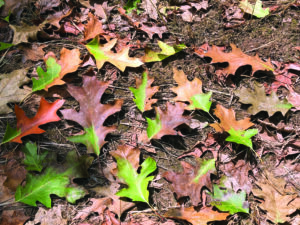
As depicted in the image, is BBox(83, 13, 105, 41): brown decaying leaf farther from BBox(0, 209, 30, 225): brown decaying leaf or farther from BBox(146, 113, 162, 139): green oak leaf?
BBox(0, 209, 30, 225): brown decaying leaf

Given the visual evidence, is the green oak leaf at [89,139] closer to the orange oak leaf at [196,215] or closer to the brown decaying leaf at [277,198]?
the orange oak leaf at [196,215]

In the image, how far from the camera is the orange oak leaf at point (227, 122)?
173cm

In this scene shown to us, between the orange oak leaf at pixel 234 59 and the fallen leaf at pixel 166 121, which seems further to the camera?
the orange oak leaf at pixel 234 59

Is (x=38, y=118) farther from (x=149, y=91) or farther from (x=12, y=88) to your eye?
(x=149, y=91)

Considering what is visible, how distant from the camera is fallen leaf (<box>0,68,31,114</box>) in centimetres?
182

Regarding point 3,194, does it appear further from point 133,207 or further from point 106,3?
point 106,3

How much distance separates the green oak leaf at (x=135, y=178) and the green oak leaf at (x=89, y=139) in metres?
0.18

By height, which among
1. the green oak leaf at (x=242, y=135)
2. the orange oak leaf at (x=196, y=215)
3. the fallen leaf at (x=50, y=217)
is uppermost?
the green oak leaf at (x=242, y=135)

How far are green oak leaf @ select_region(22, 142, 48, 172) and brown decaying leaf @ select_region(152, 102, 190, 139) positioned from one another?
73 cm

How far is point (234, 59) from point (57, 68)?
1.33 metres

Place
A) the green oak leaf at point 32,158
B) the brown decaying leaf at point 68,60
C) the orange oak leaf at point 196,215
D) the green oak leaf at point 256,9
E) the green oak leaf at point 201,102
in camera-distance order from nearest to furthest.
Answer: the orange oak leaf at point 196,215 < the green oak leaf at point 32,158 < the green oak leaf at point 201,102 < the brown decaying leaf at point 68,60 < the green oak leaf at point 256,9

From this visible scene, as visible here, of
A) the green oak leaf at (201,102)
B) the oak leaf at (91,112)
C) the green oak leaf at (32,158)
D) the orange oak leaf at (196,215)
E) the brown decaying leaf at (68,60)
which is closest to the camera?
the orange oak leaf at (196,215)

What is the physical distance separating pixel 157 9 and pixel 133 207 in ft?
5.50

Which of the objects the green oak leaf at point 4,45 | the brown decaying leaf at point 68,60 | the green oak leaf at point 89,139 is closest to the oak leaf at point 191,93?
the green oak leaf at point 89,139
